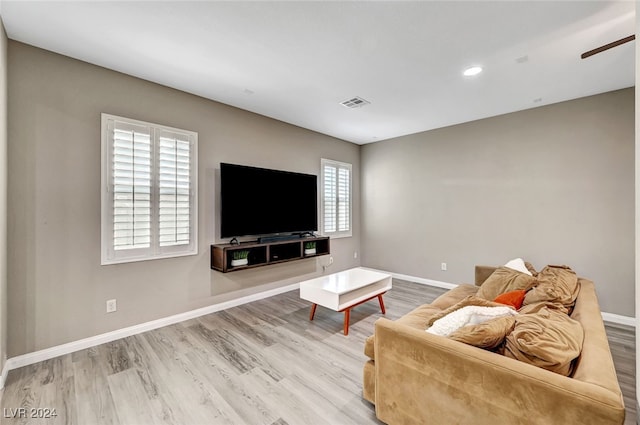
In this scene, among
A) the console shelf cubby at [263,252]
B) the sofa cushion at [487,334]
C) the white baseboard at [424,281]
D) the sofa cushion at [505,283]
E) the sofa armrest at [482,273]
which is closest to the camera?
the sofa cushion at [487,334]

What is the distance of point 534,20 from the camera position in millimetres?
2049

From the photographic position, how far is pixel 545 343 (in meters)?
1.21

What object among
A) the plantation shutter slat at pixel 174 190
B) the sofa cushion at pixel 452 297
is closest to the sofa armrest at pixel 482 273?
the sofa cushion at pixel 452 297

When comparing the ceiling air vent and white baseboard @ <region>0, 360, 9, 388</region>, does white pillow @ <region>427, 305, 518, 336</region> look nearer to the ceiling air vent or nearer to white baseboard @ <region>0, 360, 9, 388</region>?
the ceiling air vent

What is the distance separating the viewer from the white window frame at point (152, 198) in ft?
8.95

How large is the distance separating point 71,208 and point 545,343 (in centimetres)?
363

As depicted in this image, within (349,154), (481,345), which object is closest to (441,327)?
(481,345)

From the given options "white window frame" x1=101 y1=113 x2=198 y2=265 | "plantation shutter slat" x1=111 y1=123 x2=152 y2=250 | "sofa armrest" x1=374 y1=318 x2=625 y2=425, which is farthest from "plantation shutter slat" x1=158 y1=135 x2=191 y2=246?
"sofa armrest" x1=374 y1=318 x2=625 y2=425

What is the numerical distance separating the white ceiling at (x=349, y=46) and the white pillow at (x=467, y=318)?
6.58 feet

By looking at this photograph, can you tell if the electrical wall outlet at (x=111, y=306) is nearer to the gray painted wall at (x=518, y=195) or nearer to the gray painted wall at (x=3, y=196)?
the gray painted wall at (x=3, y=196)

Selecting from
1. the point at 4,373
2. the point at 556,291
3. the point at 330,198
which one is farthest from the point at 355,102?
the point at 4,373

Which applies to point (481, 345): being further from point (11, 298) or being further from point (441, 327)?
point (11, 298)

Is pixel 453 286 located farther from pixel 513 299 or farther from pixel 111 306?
pixel 111 306

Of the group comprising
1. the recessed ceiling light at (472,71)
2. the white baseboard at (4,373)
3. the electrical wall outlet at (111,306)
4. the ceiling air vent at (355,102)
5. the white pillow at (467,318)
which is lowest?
the white baseboard at (4,373)
